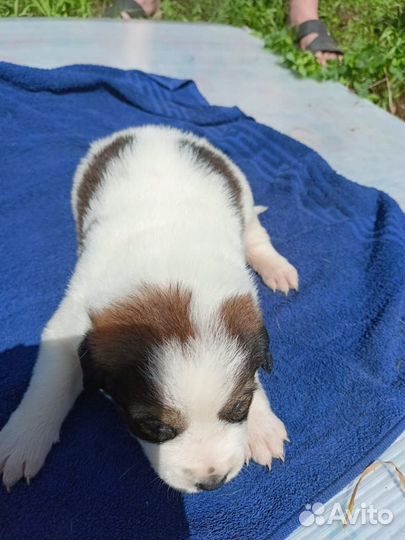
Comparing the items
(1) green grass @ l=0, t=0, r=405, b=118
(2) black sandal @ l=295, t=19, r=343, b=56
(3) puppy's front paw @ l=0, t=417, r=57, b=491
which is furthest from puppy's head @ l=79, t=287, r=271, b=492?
(2) black sandal @ l=295, t=19, r=343, b=56

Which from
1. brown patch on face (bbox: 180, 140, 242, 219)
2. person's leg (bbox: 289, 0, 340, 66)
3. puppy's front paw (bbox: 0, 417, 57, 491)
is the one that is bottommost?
puppy's front paw (bbox: 0, 417, 57, 491)

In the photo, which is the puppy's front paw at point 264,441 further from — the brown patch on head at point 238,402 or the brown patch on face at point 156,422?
the brown patch on face at point 156,422

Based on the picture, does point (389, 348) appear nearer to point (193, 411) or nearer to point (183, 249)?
point (183, 249)

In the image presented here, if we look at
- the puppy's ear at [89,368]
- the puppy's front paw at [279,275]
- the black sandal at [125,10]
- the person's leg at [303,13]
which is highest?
the person's leg at [303,13]

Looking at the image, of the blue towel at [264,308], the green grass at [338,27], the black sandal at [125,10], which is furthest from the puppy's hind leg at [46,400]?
the black sandal at [125,10]

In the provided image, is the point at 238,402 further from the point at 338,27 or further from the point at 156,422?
the point at 338,27

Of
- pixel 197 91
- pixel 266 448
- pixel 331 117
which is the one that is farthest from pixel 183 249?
pixel 331 117

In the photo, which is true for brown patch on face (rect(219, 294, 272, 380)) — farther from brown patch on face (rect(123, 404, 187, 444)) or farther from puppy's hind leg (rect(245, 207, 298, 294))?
puppy's hind leg (rect(245, 207, 298, 294))

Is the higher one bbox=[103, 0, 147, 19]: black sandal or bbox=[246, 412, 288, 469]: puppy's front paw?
bbox=[103, 0, 147, 19]: black sandal
